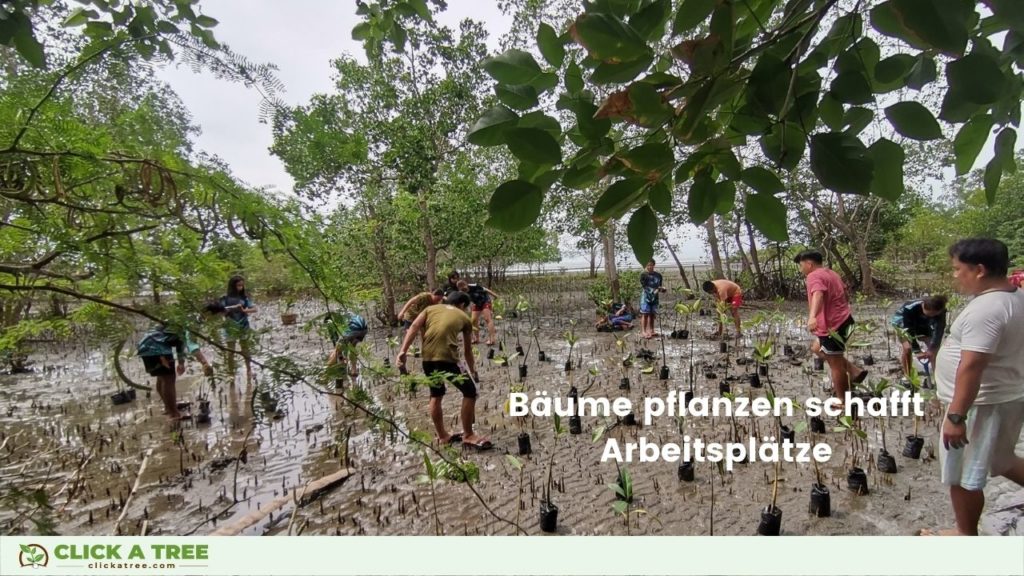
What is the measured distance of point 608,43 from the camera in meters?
0.60

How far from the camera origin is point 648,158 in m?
0.61

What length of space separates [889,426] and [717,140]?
5414 mm

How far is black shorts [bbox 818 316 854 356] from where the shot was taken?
4.15m

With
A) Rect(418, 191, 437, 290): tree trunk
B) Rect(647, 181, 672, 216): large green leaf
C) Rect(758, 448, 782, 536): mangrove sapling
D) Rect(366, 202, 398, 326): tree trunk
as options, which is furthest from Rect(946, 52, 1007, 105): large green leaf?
Rect(366, 202, 398, 326): tree trunk

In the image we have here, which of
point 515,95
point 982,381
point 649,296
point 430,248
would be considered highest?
point 430,248

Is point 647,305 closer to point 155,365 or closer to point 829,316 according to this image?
point 829,316

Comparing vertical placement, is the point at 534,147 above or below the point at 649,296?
above

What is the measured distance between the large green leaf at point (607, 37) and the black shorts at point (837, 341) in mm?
4462

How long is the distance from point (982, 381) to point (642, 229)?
8.44 ft

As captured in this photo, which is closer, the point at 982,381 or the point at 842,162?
the point at 842,162

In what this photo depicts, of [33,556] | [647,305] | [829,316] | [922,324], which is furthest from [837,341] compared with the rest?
[33,556]

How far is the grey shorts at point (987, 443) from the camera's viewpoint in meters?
2.15

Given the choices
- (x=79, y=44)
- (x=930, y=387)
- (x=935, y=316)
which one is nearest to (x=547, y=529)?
(x=79, y=44)

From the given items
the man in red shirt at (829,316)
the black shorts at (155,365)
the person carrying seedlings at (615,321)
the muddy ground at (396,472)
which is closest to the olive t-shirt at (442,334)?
the muddy ground at (396,472)
